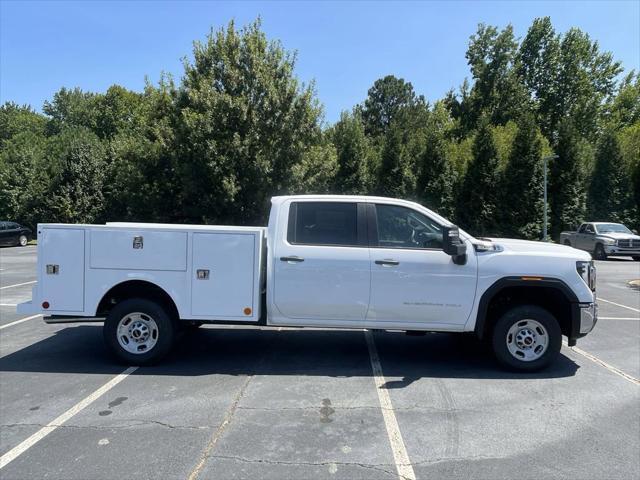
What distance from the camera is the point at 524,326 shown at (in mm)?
6074

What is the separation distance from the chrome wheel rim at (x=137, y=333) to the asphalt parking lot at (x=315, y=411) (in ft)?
0.97

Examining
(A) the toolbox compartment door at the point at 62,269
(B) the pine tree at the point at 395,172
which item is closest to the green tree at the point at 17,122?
(B) the pine tree at the point at 395,172

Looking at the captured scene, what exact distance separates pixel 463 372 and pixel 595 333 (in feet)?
11.6

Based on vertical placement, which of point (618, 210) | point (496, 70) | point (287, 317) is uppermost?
point (496, 70)

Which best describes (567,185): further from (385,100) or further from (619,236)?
(385,100)

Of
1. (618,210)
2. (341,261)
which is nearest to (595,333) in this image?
(341,261)

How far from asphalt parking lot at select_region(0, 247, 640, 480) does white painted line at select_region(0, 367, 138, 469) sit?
20mm

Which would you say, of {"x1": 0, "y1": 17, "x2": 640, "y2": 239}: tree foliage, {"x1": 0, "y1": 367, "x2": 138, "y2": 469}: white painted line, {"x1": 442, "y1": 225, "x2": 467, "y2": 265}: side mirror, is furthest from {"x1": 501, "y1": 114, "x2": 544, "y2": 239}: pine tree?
{"x1": 0, "y1": 367, "x2": 138, "y2": 469}: white painted line

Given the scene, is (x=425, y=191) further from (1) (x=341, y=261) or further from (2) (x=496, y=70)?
(1) (x=341, y=261)

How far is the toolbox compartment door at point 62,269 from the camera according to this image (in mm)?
6027

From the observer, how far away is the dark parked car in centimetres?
3066

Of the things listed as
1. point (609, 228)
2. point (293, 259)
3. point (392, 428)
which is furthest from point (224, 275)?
point (609, 228)

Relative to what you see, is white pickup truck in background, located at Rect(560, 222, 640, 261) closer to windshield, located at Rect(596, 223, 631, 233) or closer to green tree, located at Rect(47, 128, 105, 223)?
windshield, located at Rect(596, 223, 631, 233)

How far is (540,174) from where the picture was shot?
103 ft
